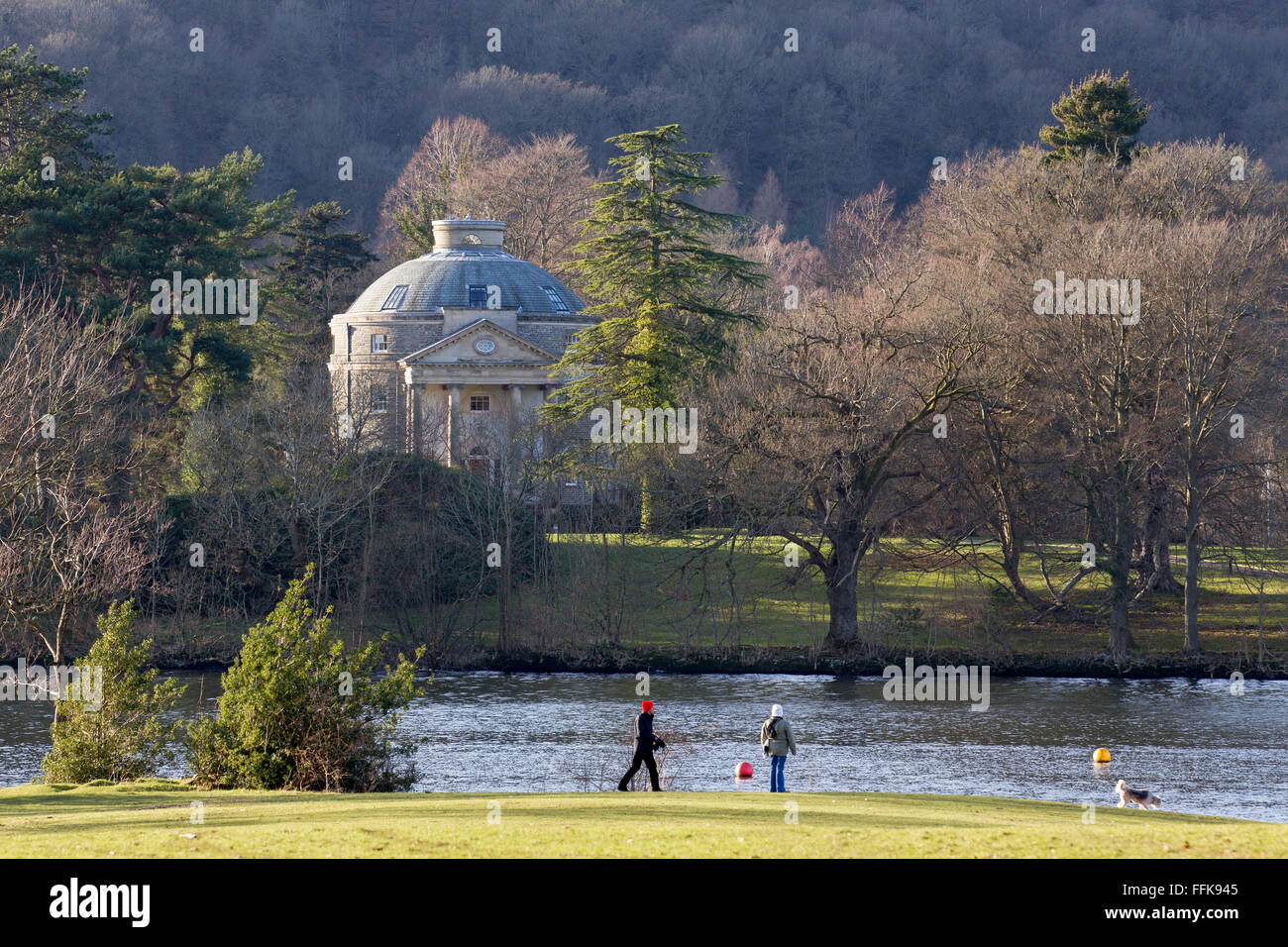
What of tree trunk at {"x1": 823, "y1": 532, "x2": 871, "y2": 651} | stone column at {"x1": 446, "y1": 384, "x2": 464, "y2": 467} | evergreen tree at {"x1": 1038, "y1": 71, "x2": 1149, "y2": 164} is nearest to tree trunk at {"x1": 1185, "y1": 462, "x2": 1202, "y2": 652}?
tree trunk at {"x1": 823, "y1": 532, "x2": 871, "y2": 651}

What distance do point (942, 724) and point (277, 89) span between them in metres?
123

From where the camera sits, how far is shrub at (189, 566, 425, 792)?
2348cm

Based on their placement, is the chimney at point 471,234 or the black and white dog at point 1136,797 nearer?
the black and white dog at point 1136,797

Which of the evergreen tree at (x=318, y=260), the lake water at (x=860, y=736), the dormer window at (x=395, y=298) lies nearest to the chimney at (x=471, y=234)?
the dormer window at (x=395, y=298)

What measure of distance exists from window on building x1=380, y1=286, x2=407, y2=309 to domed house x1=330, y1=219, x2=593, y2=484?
0.17 ft

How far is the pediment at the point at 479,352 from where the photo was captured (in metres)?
75.6

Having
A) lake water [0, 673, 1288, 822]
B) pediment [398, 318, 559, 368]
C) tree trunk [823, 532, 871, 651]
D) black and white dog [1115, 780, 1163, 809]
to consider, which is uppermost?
pediment [398, 318, 559, 368]

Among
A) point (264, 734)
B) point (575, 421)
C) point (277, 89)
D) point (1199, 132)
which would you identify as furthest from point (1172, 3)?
point (264, 734)

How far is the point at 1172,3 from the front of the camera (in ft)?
440

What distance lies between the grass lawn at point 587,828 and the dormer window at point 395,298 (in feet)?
189

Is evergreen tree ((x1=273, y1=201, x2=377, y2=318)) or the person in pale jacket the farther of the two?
evergreen tree ((x1=273, y1=201, x2=377, y2=318))

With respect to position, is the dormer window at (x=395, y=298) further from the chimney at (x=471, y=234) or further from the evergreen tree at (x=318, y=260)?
the evergreen tree at (x=318, y=260)

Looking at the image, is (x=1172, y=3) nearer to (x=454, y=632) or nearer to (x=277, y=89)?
(x=277, y=89)

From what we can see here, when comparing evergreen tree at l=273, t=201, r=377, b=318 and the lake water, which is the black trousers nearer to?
the lake water
